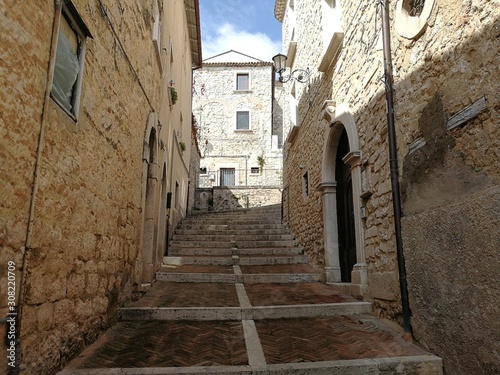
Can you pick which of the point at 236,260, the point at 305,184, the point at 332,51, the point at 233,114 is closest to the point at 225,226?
the point at 236,260

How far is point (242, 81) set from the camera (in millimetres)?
25312

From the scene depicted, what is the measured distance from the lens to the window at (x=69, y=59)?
8.86 feet

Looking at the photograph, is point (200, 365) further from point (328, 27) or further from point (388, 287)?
point (328, 27)

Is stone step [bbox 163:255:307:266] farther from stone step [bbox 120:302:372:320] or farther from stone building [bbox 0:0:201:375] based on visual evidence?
stone step [bbox 120:302:372:320]

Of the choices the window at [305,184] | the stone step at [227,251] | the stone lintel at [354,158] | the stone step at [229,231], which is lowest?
the stone step at [227,251]

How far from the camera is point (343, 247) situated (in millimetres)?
6805

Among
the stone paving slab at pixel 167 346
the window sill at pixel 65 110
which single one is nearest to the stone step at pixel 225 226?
the stone paving slab at pixel 167 346

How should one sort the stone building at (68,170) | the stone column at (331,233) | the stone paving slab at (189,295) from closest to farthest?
the stone building at (68,170)
the stone paving slab at (189,295)
the stone column at (331,233)

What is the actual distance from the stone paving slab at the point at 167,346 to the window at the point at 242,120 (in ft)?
69.9

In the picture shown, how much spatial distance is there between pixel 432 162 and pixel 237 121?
22.3 metres

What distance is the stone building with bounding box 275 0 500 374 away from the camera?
2.56 meters

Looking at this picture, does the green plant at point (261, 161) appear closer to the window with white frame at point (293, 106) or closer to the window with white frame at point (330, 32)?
the window with white frame at point (293, 106)

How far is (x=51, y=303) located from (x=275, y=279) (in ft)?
15.9

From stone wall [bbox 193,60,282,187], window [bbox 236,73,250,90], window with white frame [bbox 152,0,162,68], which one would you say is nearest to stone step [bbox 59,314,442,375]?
window with white frame [bbox 152,0,162,68]
